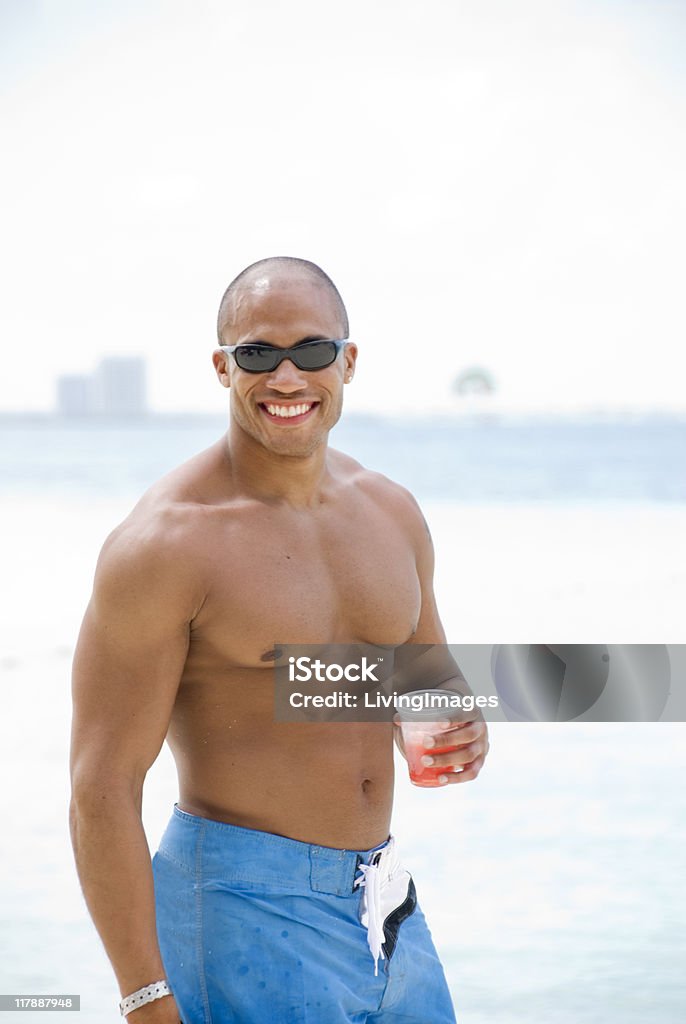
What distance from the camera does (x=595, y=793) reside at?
5.31 meters

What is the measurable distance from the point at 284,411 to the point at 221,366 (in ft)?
0.52

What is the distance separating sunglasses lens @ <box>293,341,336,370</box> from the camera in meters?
1.94

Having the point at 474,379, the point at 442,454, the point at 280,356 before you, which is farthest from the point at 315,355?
the point at 474,379

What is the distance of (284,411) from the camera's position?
195 centimetres

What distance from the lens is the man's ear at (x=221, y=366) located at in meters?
2.01

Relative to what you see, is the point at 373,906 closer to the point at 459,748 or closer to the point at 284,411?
the point at 459,748

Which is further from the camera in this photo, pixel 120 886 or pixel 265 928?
pixel 265 928

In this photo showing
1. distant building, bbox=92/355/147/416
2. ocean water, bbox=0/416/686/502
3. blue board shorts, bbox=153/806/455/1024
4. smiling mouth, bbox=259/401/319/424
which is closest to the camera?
blue board shorts, bbox=153/806/455/1024

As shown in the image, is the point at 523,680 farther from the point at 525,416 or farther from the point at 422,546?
the point at 525,416

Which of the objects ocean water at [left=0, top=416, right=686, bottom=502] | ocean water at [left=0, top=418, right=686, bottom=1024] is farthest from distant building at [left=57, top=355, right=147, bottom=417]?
ocean water at [left=0, top=418, right=686, bottom=1024]

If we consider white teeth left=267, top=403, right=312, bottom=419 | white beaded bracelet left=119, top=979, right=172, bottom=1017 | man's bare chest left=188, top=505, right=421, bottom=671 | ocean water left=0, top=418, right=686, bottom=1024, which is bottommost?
ocean water left=0, top=418, right=686, bottom=1024

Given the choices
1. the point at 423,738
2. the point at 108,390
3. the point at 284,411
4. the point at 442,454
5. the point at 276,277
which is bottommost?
the point at 442,454

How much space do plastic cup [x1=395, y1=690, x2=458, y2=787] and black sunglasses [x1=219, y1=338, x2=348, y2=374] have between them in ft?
1.87

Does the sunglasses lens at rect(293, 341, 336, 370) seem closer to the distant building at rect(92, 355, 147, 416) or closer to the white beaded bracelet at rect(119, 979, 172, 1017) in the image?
the white beaded bracelet at rect(119, 979, 172, 1017)
